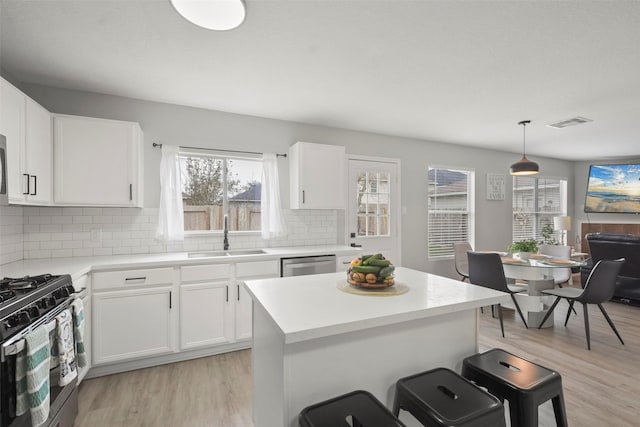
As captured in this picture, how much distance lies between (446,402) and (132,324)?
8.06 ft

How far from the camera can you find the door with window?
429 cm

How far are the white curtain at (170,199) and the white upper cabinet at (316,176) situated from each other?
4.16ft

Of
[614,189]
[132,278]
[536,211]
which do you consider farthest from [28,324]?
[614,189]

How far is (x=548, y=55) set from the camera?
2.25 m

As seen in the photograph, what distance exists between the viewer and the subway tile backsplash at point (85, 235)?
2.59 meters

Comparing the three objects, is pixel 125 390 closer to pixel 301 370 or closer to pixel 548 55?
pixel 301 370

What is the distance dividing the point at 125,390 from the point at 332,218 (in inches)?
107

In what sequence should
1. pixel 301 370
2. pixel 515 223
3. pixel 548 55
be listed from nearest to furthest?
pixel 301 370, pixel 548 55, pixel 515 223

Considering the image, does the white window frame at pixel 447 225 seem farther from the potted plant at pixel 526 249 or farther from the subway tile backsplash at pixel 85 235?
the subway tile backsplash at pixel 85 235

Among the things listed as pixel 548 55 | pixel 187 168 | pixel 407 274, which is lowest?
pixel 407 274

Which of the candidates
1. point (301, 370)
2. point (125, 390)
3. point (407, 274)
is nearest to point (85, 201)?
point (125, 390)

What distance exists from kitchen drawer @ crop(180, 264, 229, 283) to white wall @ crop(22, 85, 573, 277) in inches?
36.9

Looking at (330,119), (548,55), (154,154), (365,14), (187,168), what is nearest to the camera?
(365,14)


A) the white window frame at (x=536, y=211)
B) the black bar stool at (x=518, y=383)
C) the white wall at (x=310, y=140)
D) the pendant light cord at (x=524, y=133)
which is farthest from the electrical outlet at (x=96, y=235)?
the white window frame at (x=536, y=211)
